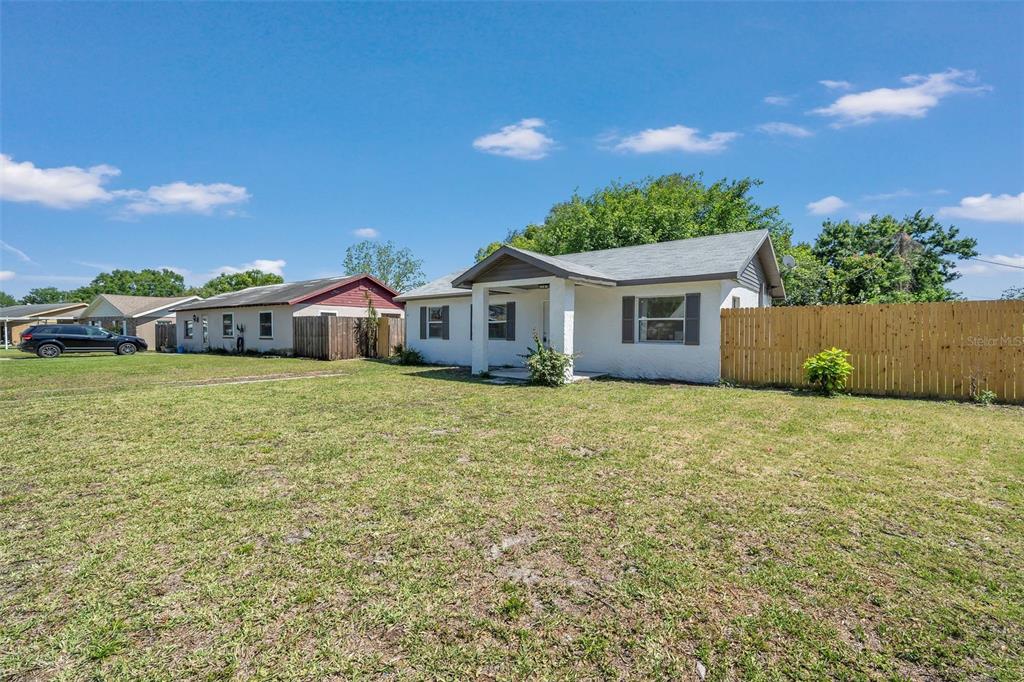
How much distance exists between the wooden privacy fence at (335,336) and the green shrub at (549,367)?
9702 millimetres

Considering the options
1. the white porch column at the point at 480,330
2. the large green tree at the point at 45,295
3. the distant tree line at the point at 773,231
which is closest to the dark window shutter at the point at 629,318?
the white porch column at the point at 480,330

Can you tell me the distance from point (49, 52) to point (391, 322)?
12.7 metres

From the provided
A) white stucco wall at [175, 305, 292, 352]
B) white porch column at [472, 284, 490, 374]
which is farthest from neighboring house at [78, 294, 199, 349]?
white porch column at [472, 284, 490, 374]

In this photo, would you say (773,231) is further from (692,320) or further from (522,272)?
(522,272)

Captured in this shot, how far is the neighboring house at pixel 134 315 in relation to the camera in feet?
109

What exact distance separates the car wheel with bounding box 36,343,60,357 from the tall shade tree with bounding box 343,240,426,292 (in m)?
34.2

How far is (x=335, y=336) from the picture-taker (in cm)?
1942

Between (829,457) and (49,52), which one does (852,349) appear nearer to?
(829,457)

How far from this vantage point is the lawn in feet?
6.89

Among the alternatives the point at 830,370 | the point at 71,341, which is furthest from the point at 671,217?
the point at 71,341

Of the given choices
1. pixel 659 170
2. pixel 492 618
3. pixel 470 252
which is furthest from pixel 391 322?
pixel 470 252

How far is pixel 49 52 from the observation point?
10.8 metres

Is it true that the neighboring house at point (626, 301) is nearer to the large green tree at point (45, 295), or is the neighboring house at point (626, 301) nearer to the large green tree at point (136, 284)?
the large green tree at point (136, 284)

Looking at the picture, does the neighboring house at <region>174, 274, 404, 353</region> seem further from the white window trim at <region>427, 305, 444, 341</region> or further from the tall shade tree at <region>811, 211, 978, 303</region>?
the tall shade tree at <region>811, 211, 978, 303</region>
